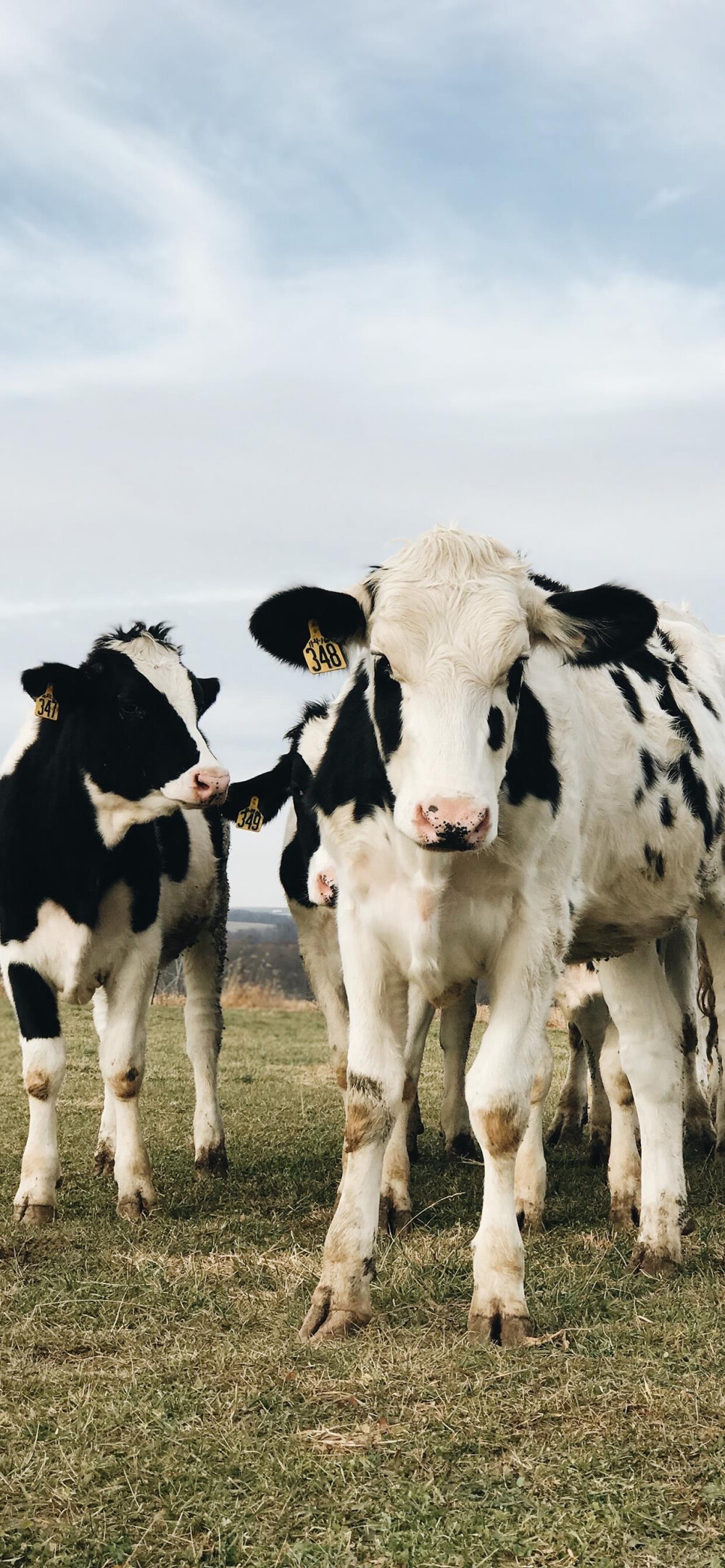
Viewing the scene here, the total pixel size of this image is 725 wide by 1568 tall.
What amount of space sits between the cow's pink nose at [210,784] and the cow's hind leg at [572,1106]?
348 cm

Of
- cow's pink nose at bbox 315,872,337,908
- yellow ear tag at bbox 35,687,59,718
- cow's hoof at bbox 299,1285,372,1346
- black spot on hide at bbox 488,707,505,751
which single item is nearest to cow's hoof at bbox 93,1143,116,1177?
cow's pink nose at bbox 315,872,337,908

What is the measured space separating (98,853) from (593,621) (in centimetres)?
311

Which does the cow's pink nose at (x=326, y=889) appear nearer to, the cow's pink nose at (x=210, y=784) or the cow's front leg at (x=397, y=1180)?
the cow's front leg at (x=397, y=1180)

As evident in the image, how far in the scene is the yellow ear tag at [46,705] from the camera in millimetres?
7324

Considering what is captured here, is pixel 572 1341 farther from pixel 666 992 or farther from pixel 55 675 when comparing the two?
pixel 55 675

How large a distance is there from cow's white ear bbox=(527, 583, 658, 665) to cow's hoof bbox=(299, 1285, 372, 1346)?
232 centimetres

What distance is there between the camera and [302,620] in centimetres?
512

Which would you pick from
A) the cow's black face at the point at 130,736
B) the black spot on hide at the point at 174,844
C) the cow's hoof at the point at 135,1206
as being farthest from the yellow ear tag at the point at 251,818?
the cow's hoof at the point at 135,1206

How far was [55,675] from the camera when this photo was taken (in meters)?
7.24

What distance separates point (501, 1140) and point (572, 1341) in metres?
0.64

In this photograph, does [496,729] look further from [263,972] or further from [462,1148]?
[263,972]

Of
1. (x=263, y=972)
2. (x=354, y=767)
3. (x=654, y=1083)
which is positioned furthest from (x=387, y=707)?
(x=263, y=972)

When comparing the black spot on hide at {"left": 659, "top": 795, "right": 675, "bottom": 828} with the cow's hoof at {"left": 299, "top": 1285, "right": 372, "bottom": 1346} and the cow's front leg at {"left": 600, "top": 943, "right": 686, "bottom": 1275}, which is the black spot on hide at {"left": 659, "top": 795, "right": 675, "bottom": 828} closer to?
the cow's front leg at {"left": 600, "top": 943, "right": 686, "bottom": 1275}

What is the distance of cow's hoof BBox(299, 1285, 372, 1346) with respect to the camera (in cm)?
457
